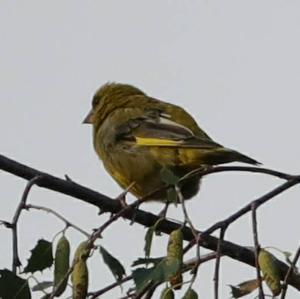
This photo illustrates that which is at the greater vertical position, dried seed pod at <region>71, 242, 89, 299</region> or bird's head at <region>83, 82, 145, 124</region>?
bird's head at <region>83, 82, 145, 124</region>

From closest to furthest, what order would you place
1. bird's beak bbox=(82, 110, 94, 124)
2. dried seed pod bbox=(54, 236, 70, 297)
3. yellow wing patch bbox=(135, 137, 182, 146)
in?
dried seed pod bbox=(54, 236, 70, 297) → yellow wing patch bbox=(135, 137, 182, 146) → bird's beak bbox=(82, 110, 94, 124)

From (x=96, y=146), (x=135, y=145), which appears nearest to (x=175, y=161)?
(x=135, y=145)

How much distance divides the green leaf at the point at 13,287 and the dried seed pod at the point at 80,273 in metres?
0.15

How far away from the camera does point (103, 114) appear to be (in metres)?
6.41

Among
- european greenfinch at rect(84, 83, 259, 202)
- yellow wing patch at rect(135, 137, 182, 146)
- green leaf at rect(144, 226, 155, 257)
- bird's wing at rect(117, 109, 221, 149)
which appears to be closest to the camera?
green leaf at rect(144, 226, 155, 257)

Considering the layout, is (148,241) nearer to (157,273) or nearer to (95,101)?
(157,273)

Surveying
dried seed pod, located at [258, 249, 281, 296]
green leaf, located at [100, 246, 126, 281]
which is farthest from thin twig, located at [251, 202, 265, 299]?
green leaf, located at [100, 246, 126, 281]

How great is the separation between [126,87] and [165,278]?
4745 mm

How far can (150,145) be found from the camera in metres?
5.41

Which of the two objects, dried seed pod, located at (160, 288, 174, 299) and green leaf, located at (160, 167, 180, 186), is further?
green leaf, located at (160, 167, 180, 186)

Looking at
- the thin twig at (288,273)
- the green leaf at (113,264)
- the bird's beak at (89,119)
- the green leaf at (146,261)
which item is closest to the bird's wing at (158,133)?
the bird's beak at (89,119)

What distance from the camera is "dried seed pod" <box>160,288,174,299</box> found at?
87.2 inches

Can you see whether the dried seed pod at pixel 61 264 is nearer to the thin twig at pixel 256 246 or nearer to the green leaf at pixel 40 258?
the green leaf at pixel 40 258

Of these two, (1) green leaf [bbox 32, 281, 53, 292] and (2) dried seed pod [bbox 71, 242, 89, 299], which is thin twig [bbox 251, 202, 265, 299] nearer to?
(2) dried seed pod [bbox 71, 242, 89, 299]
